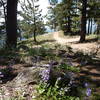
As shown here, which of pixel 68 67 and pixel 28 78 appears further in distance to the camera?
pixel 68 67

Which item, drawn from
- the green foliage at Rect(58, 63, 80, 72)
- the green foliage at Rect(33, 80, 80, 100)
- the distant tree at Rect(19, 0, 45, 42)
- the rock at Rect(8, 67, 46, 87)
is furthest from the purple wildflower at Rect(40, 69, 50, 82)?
the distant tree at Rect(19, 0, 45, 42)

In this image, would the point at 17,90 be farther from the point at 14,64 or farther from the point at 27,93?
the point at 14,64

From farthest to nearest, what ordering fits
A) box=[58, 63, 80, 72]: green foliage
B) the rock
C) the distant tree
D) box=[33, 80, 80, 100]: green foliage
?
the distant tree
box=[58, 63, 80, 72]: green foliage
the rock
box=[33, 80, 80, 100]: green foliage

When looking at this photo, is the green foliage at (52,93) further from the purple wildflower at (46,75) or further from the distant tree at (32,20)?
the distant tree at (32,20)

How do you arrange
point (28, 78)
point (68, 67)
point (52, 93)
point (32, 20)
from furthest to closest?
point (32, 20) → point (68, 67) → point (28, 78) → point (52, 93)

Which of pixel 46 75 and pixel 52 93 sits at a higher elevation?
pixel 46 75

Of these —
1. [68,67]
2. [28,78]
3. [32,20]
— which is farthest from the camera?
[32,20]

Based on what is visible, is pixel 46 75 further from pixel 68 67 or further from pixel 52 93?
pixel 68 67

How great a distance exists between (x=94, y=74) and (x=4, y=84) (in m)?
1.85

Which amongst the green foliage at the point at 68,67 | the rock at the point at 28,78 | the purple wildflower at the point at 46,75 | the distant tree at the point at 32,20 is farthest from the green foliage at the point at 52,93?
the distant tree at the point at 32,20

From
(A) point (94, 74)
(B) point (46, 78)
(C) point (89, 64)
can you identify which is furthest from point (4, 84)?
(C) point (89, 64)

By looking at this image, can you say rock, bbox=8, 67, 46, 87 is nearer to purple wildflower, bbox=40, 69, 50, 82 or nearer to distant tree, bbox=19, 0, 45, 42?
purple wildflower, bbox=40, 69, 50, 82

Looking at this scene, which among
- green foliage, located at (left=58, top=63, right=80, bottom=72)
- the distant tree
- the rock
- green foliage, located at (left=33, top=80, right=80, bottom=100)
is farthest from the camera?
the distant tree

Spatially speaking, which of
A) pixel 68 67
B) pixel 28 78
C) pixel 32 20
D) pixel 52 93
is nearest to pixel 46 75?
pixel 52 93
